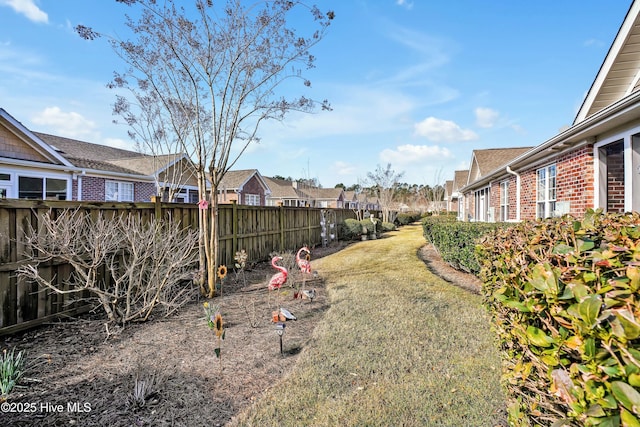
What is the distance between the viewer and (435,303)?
17.7 feet

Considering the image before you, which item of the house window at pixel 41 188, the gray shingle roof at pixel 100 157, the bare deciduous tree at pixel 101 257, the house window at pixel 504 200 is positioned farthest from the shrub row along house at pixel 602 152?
the house window at pixel 41 188

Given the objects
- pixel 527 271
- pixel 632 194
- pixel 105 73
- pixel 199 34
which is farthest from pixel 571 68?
pixel 105 73

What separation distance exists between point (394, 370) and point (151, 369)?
243 cm

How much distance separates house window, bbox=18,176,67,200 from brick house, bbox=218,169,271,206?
1128 cm

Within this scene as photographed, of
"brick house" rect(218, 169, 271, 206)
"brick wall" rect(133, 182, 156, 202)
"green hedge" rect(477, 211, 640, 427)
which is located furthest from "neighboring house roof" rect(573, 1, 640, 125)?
"brick house" rect(218, 169, 271, 206)

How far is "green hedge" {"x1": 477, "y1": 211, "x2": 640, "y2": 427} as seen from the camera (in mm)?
952

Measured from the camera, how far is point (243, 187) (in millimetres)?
25094

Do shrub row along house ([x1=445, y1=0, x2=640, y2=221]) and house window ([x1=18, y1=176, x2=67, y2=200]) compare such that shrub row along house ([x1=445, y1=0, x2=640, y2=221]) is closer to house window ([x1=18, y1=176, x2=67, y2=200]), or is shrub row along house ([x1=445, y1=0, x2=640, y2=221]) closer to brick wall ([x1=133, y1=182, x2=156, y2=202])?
Result: house window ([x1=18, y1=176, x2=67, y2=200])

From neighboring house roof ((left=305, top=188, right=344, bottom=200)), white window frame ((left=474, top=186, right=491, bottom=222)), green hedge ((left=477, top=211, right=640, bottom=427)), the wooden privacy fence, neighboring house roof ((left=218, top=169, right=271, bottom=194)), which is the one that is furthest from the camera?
neighboring house roof ((left=305, top=188, right=344, bottom=200))

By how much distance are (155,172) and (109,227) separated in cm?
1272

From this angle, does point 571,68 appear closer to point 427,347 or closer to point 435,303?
point 435,303

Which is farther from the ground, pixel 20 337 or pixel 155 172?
pixel 155 172

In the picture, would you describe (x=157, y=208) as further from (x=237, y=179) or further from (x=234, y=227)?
(x=237, y=179)

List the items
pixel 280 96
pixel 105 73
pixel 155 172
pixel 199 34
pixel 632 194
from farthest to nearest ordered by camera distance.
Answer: pixel 155 172
pixel 105 73
pixel 280 96
pixel 199 34
pixel 632 194
